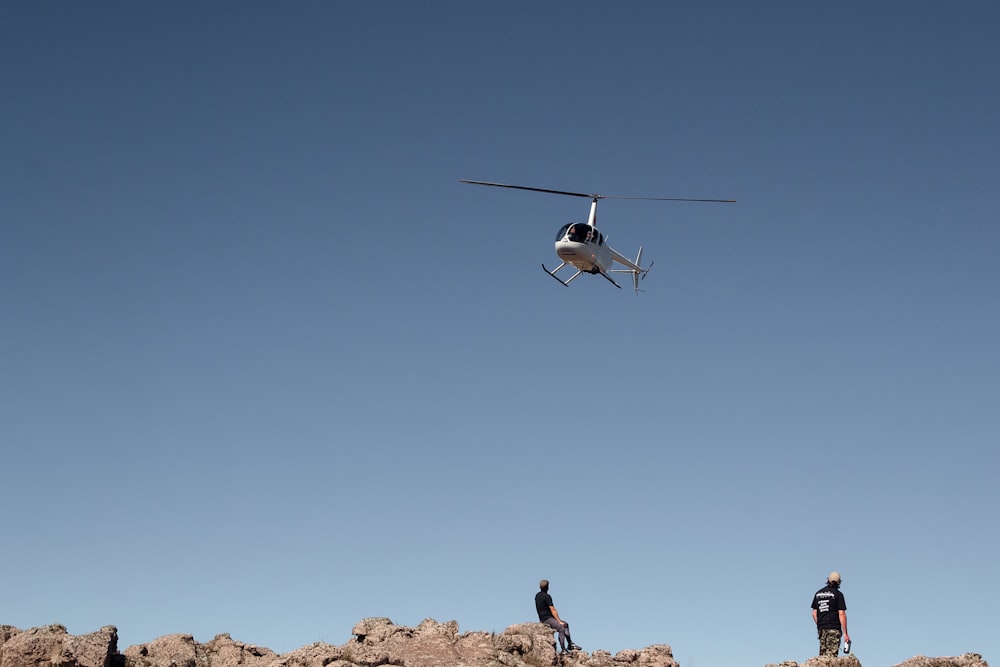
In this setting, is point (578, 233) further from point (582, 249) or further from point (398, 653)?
point (398, 653)

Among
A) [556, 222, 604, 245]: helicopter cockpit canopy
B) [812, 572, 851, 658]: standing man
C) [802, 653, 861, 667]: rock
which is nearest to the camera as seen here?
[802, 653, 861, 667]: rock

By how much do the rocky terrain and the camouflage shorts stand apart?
3.41 ft

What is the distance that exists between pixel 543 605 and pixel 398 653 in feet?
14.2

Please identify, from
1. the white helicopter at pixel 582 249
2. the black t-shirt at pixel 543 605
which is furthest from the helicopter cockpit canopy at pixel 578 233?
the black t-shirt at pixel 543 605

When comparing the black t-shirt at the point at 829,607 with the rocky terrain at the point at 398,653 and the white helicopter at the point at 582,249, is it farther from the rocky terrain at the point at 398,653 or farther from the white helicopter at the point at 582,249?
the white helicopter at the point at 582,249

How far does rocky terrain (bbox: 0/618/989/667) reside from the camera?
2455 cm

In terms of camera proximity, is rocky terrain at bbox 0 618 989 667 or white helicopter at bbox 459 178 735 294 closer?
rocky terrain at bbox 0 618 989 667

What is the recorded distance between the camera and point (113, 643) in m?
26.5

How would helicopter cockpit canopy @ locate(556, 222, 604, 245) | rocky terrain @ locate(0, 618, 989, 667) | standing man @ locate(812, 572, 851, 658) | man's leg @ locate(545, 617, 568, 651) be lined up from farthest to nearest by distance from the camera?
helicopter cockpit canopy @ locate(556, 222, 604, 245) → man's leg @ locate(545, 617, 568, 651) → standing man @ locate(812, 572, 851, 658) → rocky terrain @ locate(0, 618, 989, 667)

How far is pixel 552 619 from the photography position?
27.8 meters

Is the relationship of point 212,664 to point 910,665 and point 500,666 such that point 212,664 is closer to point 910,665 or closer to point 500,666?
point 500,666

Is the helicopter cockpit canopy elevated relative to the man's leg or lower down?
elevated

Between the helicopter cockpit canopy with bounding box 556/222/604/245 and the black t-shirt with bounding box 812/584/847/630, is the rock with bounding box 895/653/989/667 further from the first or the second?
the helicopter cockpit canopy with bounding box 556/222/604/245

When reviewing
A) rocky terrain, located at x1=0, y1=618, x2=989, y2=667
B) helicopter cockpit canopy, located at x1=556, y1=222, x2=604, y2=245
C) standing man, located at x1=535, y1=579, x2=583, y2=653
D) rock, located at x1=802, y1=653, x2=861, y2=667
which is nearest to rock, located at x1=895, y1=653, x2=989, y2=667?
rocky terrain, located at x1=0, y1=618, x2=989, y2=667
